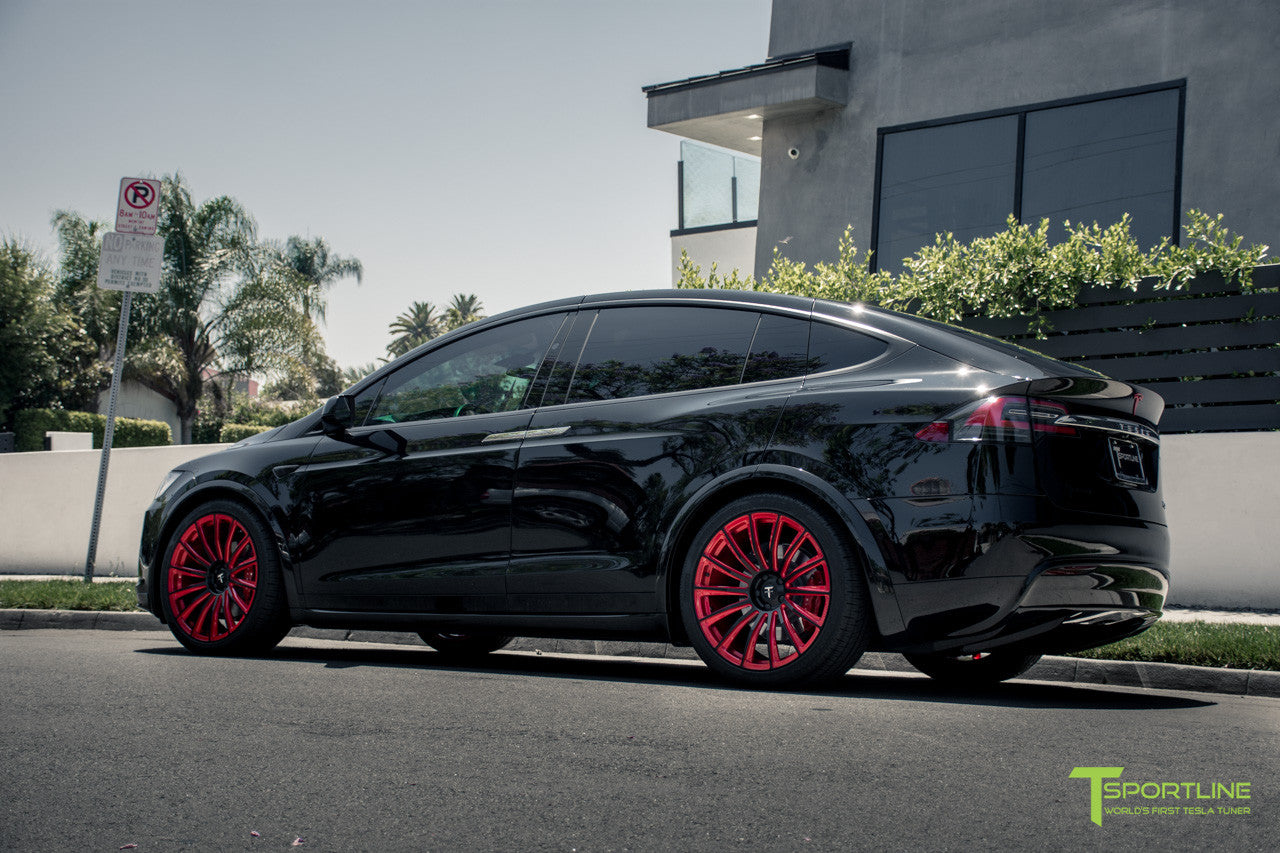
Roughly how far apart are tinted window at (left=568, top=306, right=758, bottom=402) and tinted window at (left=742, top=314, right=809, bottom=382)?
54 mm

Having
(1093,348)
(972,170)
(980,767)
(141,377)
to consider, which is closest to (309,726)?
(980,767)

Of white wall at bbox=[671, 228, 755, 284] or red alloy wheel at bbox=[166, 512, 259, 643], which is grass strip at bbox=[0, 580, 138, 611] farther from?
white wall at bbox=[671, 228, 755, 284]

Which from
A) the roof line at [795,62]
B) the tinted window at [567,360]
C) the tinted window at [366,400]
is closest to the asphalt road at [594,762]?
the tinted window at [567,360]

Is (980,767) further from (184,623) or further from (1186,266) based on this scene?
(1186,266)

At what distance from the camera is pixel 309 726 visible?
4.55 meters

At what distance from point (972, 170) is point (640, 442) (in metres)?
9.50

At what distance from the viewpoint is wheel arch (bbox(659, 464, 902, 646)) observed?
16.2 feet

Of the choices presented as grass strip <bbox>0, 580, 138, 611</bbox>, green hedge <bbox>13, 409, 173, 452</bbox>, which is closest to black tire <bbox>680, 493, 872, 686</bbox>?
grass strip <bbox>0, 580, 138, 611</bbox>

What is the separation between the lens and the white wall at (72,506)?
13.1m

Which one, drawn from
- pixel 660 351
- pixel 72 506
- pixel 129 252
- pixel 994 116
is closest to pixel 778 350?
pixel 660 351

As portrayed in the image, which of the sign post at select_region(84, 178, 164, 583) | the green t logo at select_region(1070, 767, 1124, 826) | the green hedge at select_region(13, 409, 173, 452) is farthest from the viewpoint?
the green hedge at select_region(13, 409, 173, 452)

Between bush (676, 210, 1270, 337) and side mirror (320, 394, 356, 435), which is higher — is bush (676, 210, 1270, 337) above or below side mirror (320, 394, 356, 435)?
above

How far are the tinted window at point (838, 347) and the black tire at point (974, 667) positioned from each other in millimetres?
1476

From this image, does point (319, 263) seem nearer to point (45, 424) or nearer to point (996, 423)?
point (45, 424)
